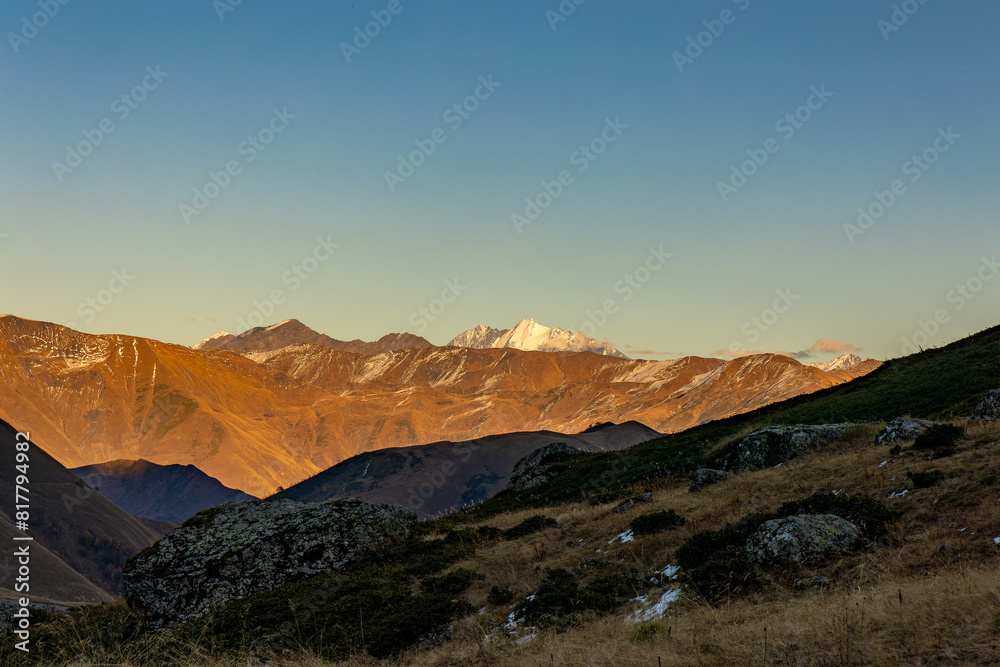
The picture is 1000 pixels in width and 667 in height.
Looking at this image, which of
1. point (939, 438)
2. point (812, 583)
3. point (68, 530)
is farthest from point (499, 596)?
point (68, 530)

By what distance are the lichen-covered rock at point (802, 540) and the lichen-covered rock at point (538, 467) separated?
3424 centimetres

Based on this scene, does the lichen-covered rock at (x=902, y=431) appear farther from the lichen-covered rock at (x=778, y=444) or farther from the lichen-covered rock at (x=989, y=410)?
the lichen-covered rock at (x=778, y=444)

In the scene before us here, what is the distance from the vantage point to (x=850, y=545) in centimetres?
1312

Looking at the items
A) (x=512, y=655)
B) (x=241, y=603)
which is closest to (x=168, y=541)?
(x=241, y=603)

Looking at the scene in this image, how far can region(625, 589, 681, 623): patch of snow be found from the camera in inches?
484

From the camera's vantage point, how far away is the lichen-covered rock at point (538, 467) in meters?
50.6

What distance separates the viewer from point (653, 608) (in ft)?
42.2

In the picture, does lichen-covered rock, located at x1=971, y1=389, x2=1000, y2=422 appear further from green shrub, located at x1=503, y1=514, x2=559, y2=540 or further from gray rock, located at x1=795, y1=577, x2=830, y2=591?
green shrub, located at x1=503, y1=514, x2=559, y2=540

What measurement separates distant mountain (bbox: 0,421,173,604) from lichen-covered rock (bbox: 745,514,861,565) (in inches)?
3474

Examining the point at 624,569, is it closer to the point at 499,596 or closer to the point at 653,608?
the point at 499,596

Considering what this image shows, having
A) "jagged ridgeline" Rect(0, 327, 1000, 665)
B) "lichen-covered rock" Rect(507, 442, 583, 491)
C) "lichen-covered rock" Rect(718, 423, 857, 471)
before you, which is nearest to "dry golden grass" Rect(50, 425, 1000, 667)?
"jagged ridgeline" Rect(0, 327, 1000, 665)

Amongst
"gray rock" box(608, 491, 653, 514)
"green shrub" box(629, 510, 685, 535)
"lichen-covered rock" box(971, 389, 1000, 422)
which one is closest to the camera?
"green shrub" box(629, 510, 685, 535)

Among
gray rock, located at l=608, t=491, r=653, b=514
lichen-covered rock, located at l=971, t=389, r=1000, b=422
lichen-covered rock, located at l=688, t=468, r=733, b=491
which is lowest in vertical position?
gray rock, located at l=608, t=491, r=653, b=514

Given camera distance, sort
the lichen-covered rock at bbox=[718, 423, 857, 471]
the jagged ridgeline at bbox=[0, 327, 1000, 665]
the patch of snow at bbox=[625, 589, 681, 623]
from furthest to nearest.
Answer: the lichen-covered rock at bbox=[718, 423, 857, 471]
the patch of snow at bbox=[625, 589, 681, 623]
the jagged ridgeline at bbox=[0, 327, 1000, 665]
